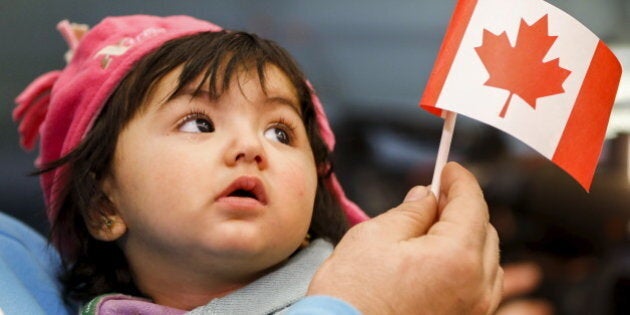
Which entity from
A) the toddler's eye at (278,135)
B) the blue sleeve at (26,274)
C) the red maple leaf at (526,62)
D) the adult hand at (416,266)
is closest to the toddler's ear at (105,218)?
the blue sleeve at (26,274)

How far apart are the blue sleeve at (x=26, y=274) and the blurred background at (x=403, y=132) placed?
369 mm

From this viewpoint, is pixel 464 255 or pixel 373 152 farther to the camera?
pixel 373 152

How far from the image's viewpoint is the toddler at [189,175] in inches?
36.4

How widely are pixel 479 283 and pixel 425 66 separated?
0.86 m

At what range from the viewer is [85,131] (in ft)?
3.60

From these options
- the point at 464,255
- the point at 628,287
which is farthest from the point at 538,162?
the point at 464,255

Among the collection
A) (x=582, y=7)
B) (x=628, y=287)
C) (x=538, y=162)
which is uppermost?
(x=582, y=7)

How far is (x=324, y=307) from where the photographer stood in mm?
693

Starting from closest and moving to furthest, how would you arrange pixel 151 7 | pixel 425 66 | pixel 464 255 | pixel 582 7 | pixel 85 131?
pixel 464 255
pixel 85 131
pixel 582 7
pixel 425 66
pixel 151 7

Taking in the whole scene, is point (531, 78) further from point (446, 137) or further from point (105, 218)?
point (105, 218)

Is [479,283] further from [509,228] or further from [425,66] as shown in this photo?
[425,66]

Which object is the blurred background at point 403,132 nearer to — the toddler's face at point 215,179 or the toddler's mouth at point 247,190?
the toddler's face at point 215,179

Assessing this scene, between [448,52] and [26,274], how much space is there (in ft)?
2.31

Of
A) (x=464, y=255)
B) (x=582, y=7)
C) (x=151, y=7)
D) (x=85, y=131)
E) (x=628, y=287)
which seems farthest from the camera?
(x=151, y=7)
